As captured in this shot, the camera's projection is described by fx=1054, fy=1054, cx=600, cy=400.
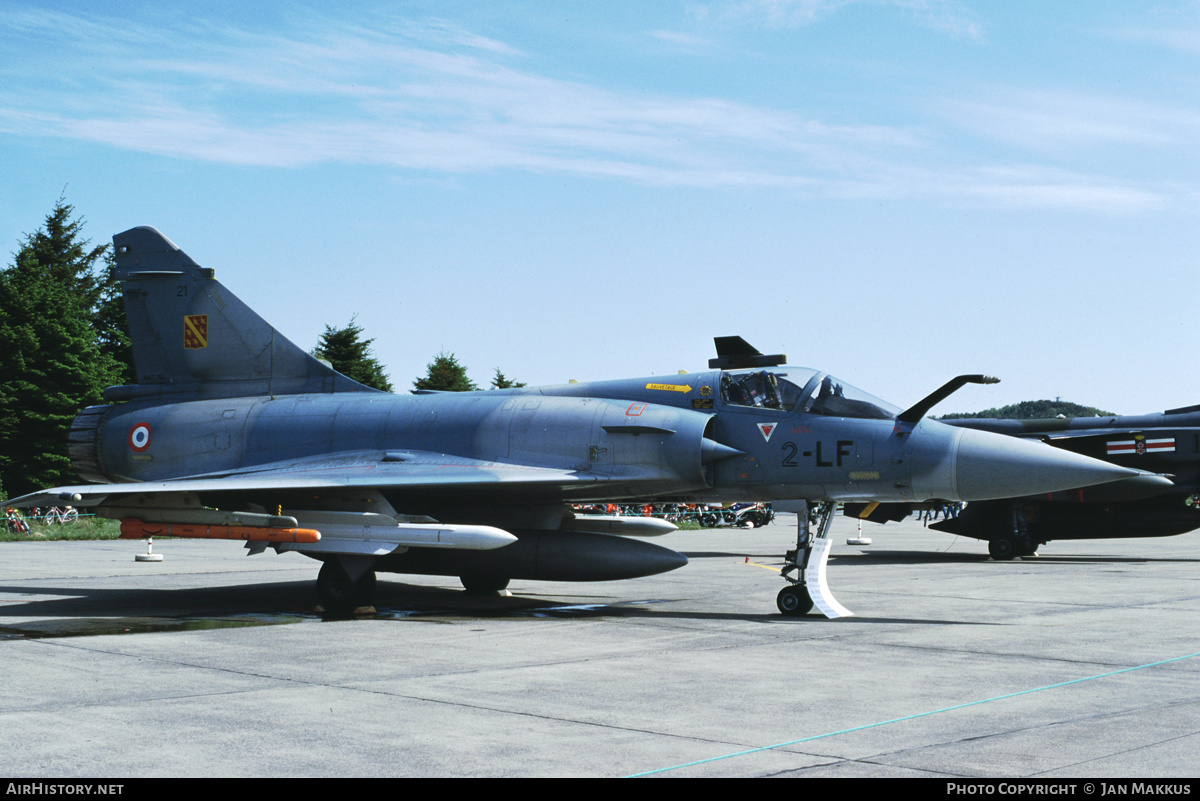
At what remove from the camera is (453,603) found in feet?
45.3

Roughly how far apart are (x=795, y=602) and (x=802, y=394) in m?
2.35

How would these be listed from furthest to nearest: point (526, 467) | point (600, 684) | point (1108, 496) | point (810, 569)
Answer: point (1108, 496), point (526, 467), point (810, 569), point (600, 684)

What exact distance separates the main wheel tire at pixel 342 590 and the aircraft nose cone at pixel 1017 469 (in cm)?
671

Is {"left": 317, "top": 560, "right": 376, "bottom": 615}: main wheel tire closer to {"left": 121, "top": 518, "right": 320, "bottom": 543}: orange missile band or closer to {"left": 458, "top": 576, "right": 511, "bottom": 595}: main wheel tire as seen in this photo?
{"left": 121, "top": 518, "right": 320, "bottom": 543}: orange missile band

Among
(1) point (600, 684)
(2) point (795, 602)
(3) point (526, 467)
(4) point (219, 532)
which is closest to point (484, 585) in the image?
(3) point (526, 467)

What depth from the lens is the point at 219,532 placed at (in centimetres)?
1188

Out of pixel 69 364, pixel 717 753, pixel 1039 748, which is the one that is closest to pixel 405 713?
pixel 717 753

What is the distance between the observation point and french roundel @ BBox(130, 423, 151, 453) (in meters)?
14.6

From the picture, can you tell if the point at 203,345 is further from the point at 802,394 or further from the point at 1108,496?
the point at 1108,496

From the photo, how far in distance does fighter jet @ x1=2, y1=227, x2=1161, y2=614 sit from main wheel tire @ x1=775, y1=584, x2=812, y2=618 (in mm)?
25

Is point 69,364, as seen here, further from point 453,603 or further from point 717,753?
point 717,753

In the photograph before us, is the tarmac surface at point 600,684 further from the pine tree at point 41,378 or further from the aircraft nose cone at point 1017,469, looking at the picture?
the pine tree at point 41,378

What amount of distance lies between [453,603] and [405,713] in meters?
7.41

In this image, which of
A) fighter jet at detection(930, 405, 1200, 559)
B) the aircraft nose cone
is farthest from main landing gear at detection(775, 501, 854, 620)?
fighter jet at detection(930, 405, 1200, 559)
